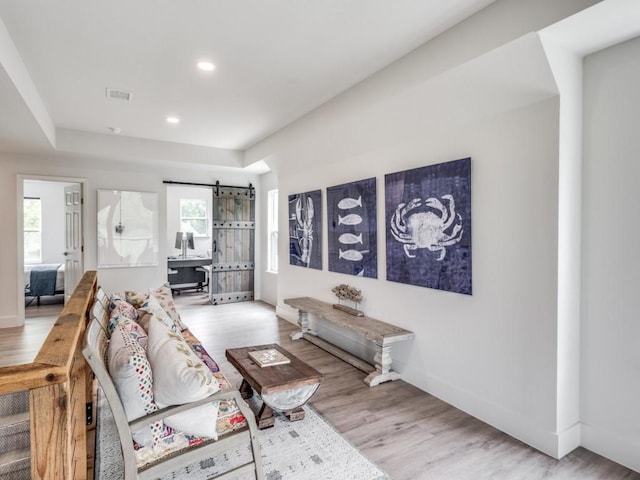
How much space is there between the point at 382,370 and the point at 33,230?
831 centimetres

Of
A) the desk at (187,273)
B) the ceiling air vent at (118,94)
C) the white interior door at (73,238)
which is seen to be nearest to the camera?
the ceiling air vent at (118,94)

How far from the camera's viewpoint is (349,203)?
13.3 ft

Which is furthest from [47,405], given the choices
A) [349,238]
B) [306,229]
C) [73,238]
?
[73,238]

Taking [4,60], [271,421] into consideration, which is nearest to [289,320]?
[271,421]

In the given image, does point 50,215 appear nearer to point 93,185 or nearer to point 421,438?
point 93,185

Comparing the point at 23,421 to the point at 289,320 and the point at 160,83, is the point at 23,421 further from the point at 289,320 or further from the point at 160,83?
the point at 289,320

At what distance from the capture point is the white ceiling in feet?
7.40

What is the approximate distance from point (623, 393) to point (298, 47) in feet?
9.90

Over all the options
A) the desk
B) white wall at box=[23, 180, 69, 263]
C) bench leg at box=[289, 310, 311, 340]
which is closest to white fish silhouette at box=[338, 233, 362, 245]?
bench leg at box=[289, 310, 311, 340]

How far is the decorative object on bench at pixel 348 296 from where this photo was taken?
3903mm

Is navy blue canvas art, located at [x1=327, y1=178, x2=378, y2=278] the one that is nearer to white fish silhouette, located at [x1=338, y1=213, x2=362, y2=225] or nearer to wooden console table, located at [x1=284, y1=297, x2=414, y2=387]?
white fish silhouette, located at [x1=338, y1=213, x2=362, y2=225]

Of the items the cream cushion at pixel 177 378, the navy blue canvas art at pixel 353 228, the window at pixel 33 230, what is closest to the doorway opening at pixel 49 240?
the window at pixel 33 230

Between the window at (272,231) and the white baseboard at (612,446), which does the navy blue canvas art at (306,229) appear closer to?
the window at (272,231)

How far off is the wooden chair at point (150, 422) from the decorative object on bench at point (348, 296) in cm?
215
